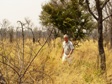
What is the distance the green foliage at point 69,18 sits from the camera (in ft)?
76.0

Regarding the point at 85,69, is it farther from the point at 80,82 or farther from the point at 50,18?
the point at 50,18

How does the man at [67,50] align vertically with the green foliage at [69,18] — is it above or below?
below

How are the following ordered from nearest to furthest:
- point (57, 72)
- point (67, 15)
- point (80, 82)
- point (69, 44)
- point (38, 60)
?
point (80, 82)
point (57, 72)
point (38, 60)
point (69, 44)
point (67, 15)

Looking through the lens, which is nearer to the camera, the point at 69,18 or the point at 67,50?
the point at 67,50

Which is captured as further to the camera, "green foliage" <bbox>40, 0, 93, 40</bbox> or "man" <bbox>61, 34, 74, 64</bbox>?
"green foliage" <bbox>40, 0, 93, 40</bbox>

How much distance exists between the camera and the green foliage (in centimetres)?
2317

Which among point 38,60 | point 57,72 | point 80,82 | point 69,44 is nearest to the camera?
point 80,82

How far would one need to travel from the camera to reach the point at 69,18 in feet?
75.7

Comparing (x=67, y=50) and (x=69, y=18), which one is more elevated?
(x=69, y=18)

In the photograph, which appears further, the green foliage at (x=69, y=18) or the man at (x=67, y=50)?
the green foliage at (x=69, y=18)

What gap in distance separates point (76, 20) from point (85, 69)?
1309 cm

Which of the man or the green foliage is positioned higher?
the green foliage

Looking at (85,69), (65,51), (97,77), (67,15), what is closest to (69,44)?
(65,51)

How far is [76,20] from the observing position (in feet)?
76.8
